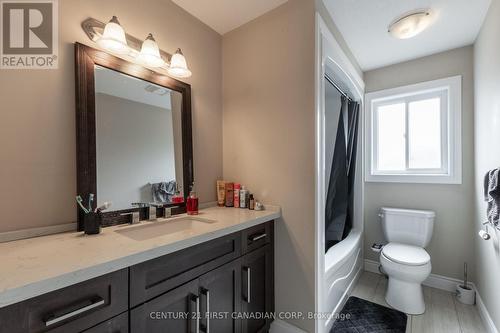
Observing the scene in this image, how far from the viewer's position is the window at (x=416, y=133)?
87.1 inches

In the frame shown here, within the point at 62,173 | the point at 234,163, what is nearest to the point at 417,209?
the point at 234,163

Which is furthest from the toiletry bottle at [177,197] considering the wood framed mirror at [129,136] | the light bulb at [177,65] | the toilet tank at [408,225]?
the toilet tank at [408,225]

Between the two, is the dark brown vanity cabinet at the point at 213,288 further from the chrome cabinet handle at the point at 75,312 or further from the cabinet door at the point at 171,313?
the chrome cabinet handle at the point at 75,312

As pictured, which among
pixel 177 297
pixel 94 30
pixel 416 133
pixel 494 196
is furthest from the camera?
pixel 416 133

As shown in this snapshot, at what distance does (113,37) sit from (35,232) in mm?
1053

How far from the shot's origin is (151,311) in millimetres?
895

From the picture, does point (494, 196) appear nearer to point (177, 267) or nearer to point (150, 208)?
point (177, 267)

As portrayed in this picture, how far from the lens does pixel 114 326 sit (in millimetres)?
785

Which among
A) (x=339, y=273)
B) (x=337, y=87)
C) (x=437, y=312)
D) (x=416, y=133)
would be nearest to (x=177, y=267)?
(x=339, y=273)

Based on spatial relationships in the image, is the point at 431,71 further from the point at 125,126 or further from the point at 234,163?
the point at 125,126

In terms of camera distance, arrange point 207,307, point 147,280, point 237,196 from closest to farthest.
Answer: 1. point 147,280
2. point 207,307
3. point 237,196

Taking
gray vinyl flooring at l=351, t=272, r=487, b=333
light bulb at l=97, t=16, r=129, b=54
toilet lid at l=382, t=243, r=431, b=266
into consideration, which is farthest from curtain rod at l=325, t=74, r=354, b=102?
gray vinyl flooring at l=351, t=272, r=487, b=333

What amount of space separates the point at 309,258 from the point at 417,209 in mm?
1664

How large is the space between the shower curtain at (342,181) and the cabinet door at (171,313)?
1614mm
